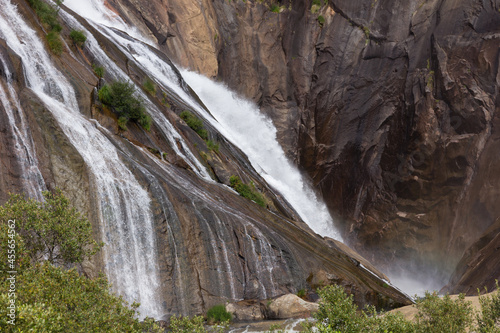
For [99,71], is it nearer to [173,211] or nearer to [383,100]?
[173,211]

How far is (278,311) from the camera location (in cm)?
1441

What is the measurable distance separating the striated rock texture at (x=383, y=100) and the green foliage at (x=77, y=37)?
14.7m

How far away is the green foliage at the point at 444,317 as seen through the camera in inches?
330

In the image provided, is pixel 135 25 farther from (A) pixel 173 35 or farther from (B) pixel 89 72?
(B) pixel 89 72

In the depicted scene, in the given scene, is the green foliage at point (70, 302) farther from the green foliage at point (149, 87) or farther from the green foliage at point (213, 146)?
the green foliage at point (149, 87)

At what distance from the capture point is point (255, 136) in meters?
37.0

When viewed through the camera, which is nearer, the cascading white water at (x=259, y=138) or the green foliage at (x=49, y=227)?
the green foliage at (x=49, y=227)

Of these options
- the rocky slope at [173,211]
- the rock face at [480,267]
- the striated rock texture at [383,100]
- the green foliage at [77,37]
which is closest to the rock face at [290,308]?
the rocky slope at [173,211]

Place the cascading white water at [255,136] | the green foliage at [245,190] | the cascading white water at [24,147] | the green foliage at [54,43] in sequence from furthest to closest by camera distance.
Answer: the cascading white water at [255,136] < the green foliage at [245,190] < the green foliage at [54,43] < the cascading white water at [24,147]

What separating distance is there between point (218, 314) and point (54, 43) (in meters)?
14.6

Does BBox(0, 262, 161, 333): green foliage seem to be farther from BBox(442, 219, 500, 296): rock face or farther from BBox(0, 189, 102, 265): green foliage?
BBox(442, 219, 500, 296): rock face

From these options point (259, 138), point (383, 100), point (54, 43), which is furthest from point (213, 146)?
point (383, 100)

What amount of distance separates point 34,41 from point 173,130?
7673 mm

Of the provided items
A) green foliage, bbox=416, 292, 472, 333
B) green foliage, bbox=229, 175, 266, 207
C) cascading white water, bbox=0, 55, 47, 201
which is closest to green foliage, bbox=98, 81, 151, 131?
cascading white water, bbox=0, 55, 47, 201
